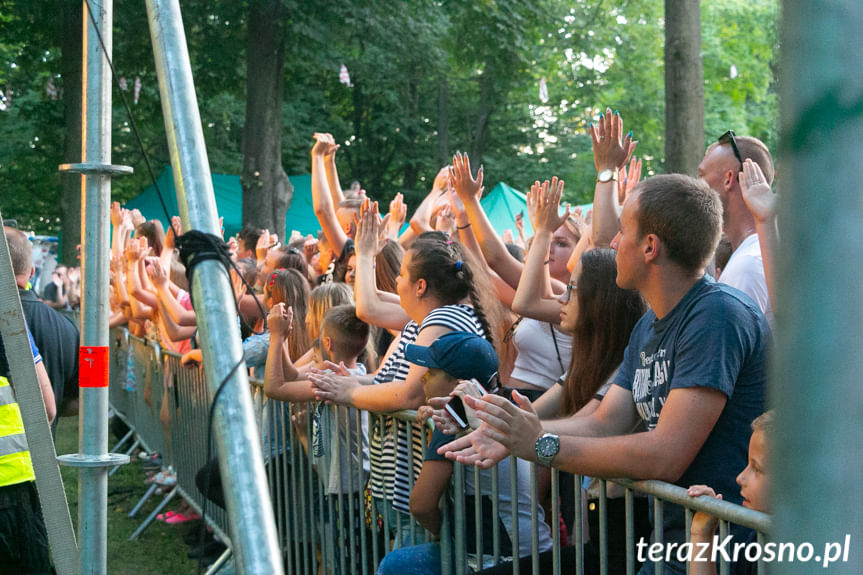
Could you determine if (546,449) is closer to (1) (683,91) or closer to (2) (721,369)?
(2) (721,369)

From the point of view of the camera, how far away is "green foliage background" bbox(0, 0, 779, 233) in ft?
61.9

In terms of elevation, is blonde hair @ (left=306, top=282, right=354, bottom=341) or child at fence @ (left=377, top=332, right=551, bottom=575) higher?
blonde hair @ (left=306, top=282, right=354, bottom=341)

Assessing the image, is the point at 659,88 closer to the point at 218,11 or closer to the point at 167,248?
the point at 218,11

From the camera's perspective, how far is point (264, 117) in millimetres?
17469

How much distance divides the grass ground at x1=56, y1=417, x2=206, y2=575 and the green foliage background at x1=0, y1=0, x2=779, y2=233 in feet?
35.0

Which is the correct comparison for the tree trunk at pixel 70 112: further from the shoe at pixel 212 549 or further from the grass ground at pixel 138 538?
A: the shoe at pixel 212 549

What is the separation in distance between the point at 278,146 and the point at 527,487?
15.1 meters

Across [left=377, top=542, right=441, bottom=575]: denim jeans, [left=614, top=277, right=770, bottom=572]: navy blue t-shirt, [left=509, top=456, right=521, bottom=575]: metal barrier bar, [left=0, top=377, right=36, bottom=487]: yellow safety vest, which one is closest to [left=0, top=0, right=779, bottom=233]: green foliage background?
[left=0, top=377, right=36, bottom=487]: yellow safety vest


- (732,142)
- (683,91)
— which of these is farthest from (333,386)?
(683,91)

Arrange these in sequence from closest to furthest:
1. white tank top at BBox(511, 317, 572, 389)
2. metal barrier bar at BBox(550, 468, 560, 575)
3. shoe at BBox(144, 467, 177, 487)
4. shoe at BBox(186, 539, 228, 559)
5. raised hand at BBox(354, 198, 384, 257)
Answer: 1. metal barrier bar at BBox(550, 468, 560, 575)
2. white tank top at BBox(511, 317, 572, 389)
3. raised hand at BBox(354, 198, 384, 257)
4. shoe at BBox(186, 539, 228, 559)
5. shoe at BBox(144, 467, 177, 487)

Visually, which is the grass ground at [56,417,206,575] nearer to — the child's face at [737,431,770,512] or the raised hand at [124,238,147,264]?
the raised hand at [124,238,147,264]

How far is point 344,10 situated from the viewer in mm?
17906

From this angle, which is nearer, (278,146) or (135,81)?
(278,146)

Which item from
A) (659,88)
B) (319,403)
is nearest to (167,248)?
(319,403)
